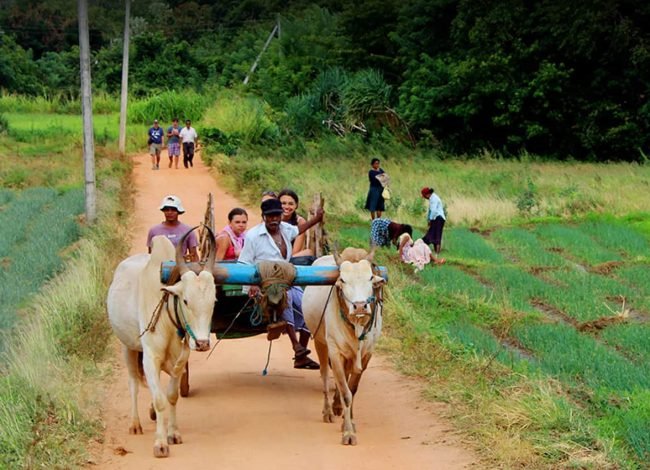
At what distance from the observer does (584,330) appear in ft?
36.2

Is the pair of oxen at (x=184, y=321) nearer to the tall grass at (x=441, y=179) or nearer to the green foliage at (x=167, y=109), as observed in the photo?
the tall grass at (x=441, y=179)

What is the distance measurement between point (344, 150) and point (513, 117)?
5703mm

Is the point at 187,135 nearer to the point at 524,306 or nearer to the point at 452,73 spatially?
the point at 452,73

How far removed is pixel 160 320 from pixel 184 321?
0.35 m

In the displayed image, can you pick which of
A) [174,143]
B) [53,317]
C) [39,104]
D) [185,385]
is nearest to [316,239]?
[185,385]

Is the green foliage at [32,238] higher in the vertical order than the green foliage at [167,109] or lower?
lower

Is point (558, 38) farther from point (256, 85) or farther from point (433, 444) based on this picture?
point (433, 444)

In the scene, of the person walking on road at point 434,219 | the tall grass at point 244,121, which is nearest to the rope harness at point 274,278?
the person walking on road at point 434,219

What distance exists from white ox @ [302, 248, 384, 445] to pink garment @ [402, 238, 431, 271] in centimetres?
689

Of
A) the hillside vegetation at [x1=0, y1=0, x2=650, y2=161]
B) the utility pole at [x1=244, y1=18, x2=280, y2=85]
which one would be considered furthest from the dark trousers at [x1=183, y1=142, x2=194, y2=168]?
the utility pole at [x1=244, y1=18, x2=280, y2=85]

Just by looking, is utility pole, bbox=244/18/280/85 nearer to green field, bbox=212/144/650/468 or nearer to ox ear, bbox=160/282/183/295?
green field, bbox=212/144/650/468

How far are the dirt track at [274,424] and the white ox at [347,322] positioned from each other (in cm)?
27

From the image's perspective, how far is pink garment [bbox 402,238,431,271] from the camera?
14602mm

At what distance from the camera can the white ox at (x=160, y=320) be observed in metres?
6.41
